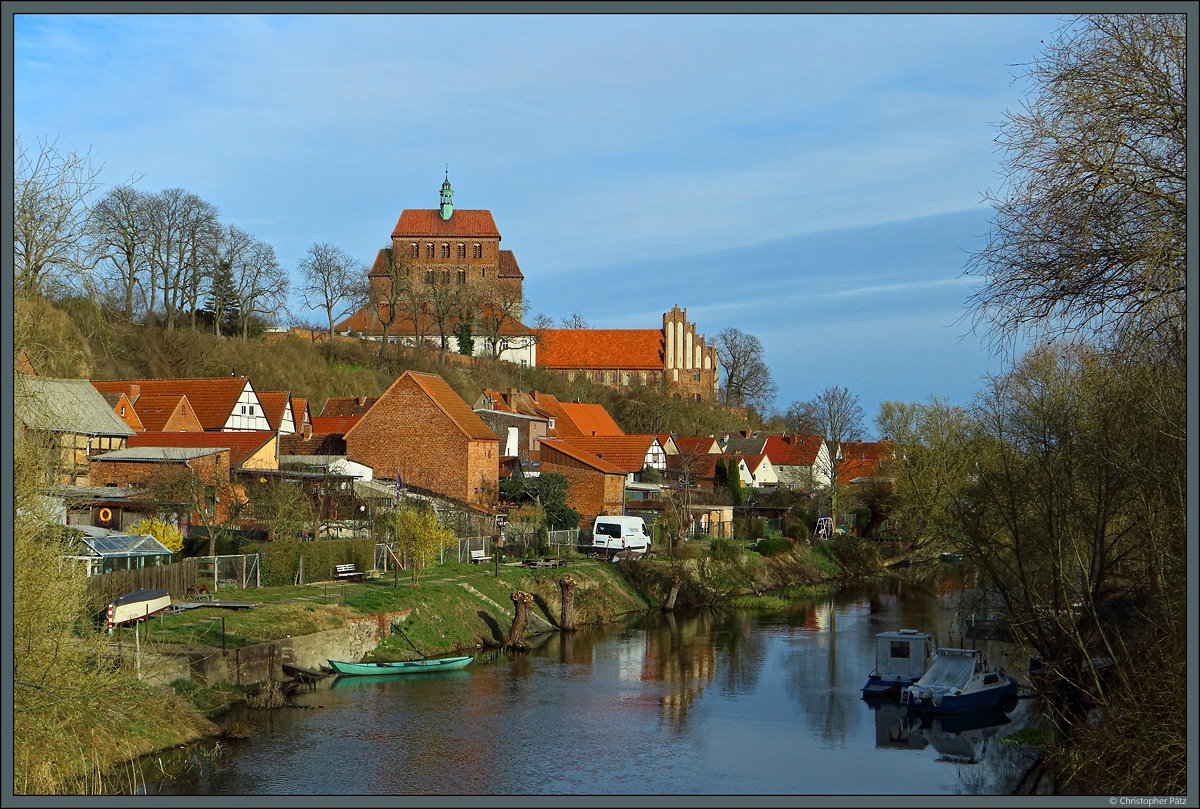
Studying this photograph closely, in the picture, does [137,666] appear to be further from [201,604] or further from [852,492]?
[852,492]

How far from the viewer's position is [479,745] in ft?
72.3

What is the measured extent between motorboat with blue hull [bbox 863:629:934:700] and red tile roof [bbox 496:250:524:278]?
111 m

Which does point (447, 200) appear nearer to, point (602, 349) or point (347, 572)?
point (602, 349)

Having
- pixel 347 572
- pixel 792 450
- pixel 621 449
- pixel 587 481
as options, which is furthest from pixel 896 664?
pixel 792 450

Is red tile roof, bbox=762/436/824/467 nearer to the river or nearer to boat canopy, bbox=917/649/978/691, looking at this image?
the river

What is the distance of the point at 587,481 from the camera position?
189 ft

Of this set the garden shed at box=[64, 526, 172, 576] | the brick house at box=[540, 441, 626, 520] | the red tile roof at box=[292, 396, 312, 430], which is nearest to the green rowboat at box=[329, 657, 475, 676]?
the garden shed at box=[64, 526, 172, 576]

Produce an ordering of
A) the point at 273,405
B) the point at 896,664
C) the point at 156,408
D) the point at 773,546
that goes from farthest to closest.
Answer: the point at 273,405
the point at 773,546
the point at 156,408
the point at 896,664

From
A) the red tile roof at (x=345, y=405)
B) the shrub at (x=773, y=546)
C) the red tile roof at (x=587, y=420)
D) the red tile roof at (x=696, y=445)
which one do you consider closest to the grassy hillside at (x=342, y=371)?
the red tile roof at (x=345, y=405)

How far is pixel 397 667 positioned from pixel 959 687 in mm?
13918

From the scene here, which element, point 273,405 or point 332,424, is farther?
point 273,405

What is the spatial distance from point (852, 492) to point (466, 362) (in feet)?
135

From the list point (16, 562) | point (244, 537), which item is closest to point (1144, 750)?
point (16, 562)

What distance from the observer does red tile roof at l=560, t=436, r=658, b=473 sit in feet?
217
